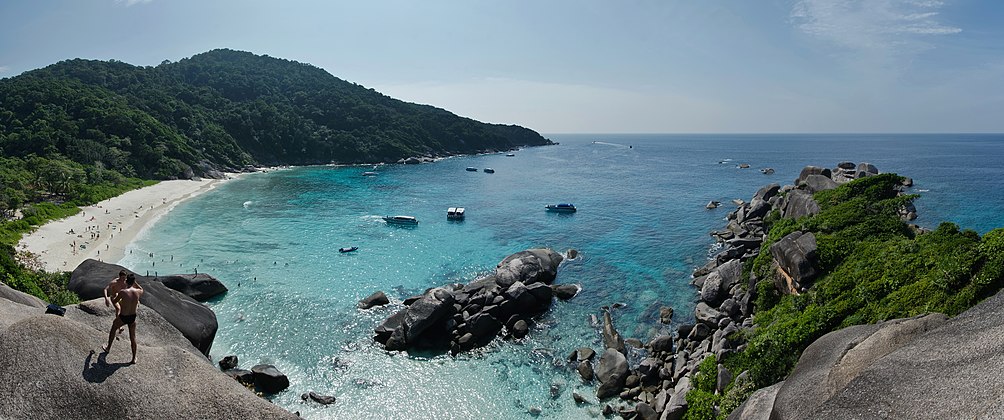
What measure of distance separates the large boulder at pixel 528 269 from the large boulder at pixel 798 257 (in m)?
18.1

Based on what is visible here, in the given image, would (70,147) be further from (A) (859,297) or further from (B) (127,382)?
(A) (859,297)

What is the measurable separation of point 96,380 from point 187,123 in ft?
473

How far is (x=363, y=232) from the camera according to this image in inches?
2425

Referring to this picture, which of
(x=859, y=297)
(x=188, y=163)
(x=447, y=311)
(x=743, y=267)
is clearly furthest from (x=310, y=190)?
(x=859, y=297)

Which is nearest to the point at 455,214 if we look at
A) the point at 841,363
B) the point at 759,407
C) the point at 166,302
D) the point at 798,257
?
the point at 166,302

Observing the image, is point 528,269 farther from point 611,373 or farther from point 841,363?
point 841,363

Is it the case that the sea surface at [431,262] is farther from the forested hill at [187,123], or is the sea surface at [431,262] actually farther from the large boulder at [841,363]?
the forested hill at [187,123]

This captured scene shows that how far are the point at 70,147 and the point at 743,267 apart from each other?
116m

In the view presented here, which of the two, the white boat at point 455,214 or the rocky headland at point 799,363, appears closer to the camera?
the rocky headland at point 799,363

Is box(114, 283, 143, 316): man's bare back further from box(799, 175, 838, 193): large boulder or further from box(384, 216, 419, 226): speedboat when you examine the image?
box(384, 216, 419, 226): speedboat

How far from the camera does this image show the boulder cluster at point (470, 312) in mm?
31078

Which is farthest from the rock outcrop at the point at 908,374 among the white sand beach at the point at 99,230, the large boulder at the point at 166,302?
the white sand beach at the point at 99,230

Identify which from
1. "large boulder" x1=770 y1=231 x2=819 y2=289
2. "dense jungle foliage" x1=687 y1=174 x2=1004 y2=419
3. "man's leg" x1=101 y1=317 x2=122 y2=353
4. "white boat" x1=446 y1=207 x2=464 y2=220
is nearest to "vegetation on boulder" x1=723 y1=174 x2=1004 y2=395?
"dense jungle foliage" x1=687 y1=174 x2=1004 y2=419

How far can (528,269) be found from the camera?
133ft
